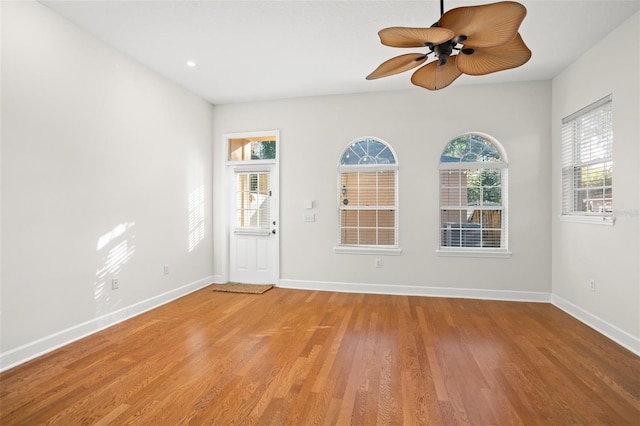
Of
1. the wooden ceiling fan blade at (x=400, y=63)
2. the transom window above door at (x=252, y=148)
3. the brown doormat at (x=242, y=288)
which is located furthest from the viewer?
the transom window above door at (x=252, y=148)

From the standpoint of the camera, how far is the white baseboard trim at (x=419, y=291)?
4395mm

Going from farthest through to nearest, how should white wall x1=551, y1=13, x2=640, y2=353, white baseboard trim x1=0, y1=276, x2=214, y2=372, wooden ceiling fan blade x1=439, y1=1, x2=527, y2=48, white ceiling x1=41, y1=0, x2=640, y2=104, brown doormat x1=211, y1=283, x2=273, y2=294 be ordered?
brown doormat x1=211, y1=283, x2=273, y2=294 < white wall x1=551, y1=13, x2=640, y2=353 < white ceiling x1=41, y1=0, x2=640, y2=104 < white baseboard trim x1=0, y1=276, x2=214, y2=372 < wooden ceiling fan blade x1=439, y1=1, x2=527, y2=48

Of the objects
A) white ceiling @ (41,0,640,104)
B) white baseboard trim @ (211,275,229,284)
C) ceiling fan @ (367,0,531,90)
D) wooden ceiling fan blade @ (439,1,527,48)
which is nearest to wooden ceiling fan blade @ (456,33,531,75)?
ceiling fan @ (367,0,531,90)

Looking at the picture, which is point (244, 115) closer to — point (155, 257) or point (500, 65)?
point (155, 257)

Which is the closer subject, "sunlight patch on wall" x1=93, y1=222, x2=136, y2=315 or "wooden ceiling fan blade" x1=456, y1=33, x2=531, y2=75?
"wooden ceiling fan blade" x1=456, y1=33, x2=531, y2=75

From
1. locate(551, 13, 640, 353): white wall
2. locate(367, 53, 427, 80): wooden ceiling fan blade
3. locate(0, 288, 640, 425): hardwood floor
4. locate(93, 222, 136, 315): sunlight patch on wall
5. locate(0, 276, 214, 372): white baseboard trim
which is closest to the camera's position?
locate(0, 288, 640, 425): hardwood floor

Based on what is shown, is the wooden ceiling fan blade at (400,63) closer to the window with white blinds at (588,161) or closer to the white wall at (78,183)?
the window with white blinds at (588,161)

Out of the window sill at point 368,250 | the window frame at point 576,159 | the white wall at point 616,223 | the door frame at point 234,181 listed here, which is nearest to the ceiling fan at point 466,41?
the white wall at point 616,223

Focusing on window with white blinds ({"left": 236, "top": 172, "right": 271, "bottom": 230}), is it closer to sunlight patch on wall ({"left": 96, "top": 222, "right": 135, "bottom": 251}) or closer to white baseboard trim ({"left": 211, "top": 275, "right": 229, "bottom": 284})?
white baseboard trim ({"left": 211, "top": 275, "right": 229, "bottom": 284})

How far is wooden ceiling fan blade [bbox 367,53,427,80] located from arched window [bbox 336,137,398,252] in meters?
2.43

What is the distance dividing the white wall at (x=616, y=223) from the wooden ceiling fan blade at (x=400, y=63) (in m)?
2.20

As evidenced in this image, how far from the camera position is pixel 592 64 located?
137 inches

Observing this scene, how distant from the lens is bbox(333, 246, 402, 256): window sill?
474 cm

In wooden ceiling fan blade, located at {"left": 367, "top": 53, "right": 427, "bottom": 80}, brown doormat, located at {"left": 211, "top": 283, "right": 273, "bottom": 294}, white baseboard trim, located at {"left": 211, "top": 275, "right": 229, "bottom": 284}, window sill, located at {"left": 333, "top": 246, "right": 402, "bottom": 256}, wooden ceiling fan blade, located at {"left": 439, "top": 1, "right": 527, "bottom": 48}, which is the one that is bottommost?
brown doormat, located at {"left": 211, "top": 283, "right": 273, "bottom": 294}
